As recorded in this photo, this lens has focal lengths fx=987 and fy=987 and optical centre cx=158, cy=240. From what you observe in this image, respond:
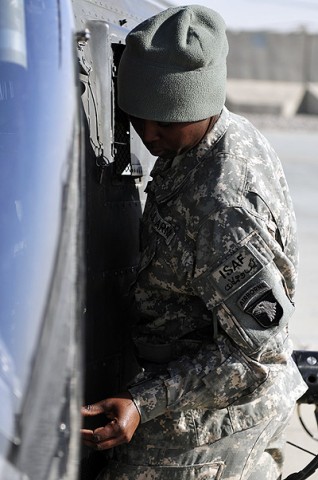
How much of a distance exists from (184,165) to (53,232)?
2.75ft

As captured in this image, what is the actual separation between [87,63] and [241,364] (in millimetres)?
922

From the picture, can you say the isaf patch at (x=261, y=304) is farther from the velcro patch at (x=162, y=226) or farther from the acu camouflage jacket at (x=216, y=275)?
the velcro patch at (x=162, y=226)

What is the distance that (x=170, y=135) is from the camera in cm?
238

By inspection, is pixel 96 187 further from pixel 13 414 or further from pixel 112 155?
pixel 13 414

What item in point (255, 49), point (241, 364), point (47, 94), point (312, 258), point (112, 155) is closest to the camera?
point (47, 94)

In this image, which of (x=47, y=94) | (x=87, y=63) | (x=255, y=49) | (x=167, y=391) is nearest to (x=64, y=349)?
(x=47, y=94)

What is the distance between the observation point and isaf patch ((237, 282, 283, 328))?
7.47 ft

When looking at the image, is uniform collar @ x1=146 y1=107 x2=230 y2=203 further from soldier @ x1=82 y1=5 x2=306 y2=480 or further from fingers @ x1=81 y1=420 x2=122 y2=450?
fingers @ x1=81 y1=420 x2=122 y2=450

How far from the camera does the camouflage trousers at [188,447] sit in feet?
8.34

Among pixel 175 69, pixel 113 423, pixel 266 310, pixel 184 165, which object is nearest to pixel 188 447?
pixel 113 423

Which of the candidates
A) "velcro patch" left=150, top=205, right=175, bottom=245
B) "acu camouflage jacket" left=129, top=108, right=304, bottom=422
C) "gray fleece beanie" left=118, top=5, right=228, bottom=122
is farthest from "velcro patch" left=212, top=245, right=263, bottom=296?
"gray fleece beanie" left=118, top=5, right=228, bottom=122

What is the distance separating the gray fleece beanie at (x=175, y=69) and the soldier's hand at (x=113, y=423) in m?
0.68

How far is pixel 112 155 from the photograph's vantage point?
2822 mm

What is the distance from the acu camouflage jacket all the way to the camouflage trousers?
0.13 m
